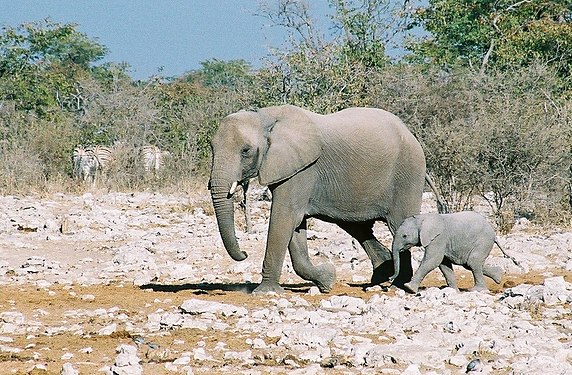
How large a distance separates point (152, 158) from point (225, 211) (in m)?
17.2

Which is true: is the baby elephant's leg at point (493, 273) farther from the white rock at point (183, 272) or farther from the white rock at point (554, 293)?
the white rock at point (183, 272)

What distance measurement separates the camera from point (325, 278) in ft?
34.6

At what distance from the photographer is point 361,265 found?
43.4 ft

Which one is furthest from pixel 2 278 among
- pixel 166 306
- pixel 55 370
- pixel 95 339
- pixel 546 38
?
pixel 546 38

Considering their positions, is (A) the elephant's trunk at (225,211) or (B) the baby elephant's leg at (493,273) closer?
(A) the elephant's trunk at (225,211)

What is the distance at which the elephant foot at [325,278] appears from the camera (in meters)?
10.5

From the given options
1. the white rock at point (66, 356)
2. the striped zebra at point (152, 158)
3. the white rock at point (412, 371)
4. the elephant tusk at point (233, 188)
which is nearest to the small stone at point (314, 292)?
the elephant tusk at point (233, 188)

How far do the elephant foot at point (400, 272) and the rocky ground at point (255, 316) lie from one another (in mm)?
237

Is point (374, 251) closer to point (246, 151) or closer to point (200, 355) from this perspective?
point (246, 151)

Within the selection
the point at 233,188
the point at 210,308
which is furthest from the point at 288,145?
the point at 210,308

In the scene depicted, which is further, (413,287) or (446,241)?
(446,241)

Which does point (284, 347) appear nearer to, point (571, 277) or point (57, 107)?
point (571, 277)

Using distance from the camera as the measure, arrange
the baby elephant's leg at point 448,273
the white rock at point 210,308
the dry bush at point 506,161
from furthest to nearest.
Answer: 1. the dry bush at point 506,161
2. the baby elephant's leg at point 448,273
3. the white rock at point 210,308

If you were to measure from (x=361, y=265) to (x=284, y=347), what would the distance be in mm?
5870
